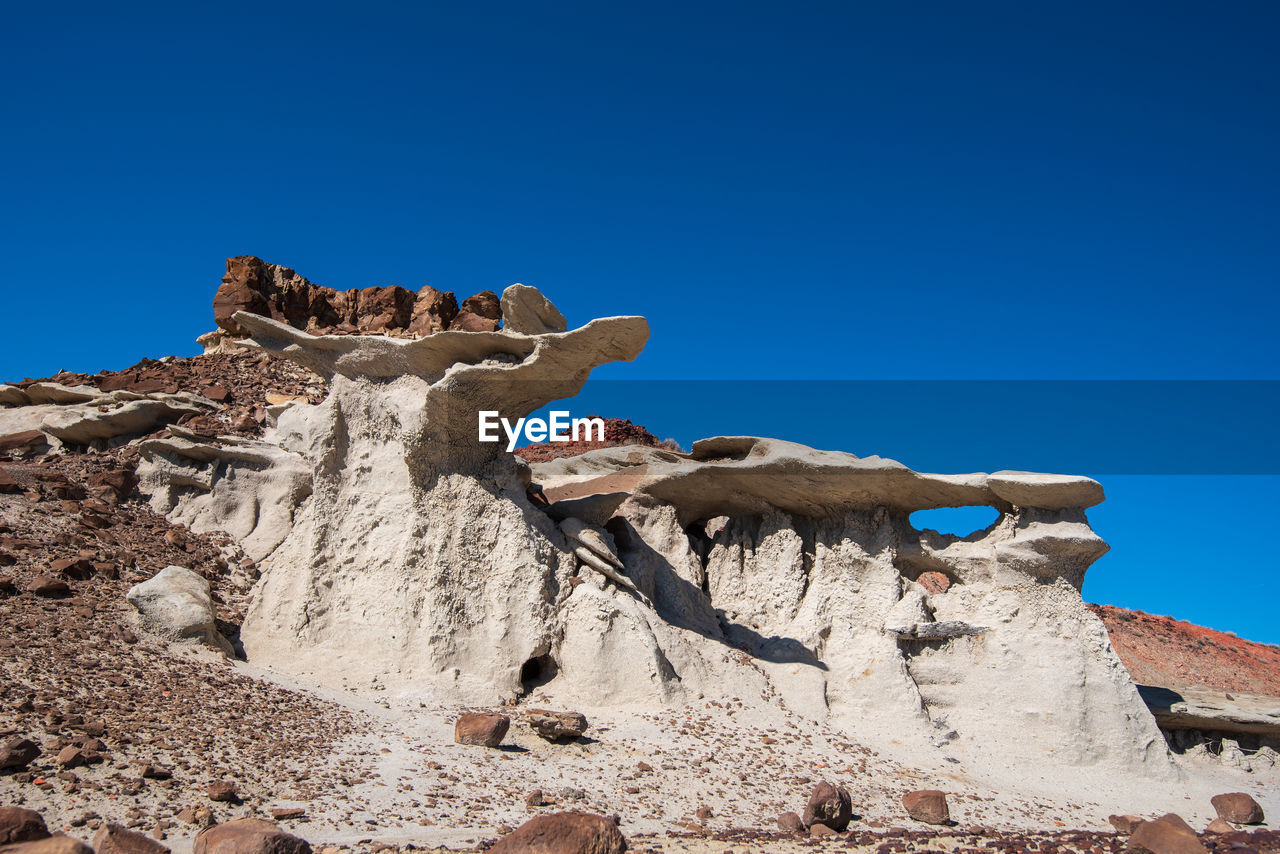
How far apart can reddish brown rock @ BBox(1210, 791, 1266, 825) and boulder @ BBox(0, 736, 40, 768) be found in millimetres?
→ 11348

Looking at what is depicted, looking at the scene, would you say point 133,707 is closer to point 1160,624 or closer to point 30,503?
point 30,503

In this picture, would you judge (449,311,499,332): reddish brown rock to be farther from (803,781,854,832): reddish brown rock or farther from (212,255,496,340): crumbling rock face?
(803,781,854,832): reddish brown rock

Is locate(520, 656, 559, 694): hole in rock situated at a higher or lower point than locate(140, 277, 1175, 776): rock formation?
lower

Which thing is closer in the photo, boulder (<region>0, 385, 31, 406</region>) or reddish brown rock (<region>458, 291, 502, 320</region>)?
boulder (<region>0, 385, 31, 406</region>)

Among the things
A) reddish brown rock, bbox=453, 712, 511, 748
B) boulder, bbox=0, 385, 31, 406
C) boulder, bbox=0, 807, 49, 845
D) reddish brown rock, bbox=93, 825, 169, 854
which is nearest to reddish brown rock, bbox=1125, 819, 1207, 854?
reddish brown rock, bbox=453, 712, 511, 748

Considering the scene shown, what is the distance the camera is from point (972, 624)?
39.9 feet

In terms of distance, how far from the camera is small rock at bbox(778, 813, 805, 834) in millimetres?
7262

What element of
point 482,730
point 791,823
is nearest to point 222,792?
point 482,730

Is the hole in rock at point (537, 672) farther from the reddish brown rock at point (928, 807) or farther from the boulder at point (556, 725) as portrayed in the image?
the reddish brown rock at point (928, 807)

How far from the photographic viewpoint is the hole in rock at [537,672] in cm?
1038

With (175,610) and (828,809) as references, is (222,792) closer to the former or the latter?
(175,610)

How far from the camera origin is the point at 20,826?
4.96 metres

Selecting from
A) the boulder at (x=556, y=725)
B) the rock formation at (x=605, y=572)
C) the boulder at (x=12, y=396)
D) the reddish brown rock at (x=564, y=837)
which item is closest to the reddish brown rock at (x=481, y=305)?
the boulder at (x=12, y=396)

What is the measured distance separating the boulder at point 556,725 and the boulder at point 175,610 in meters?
3.58
